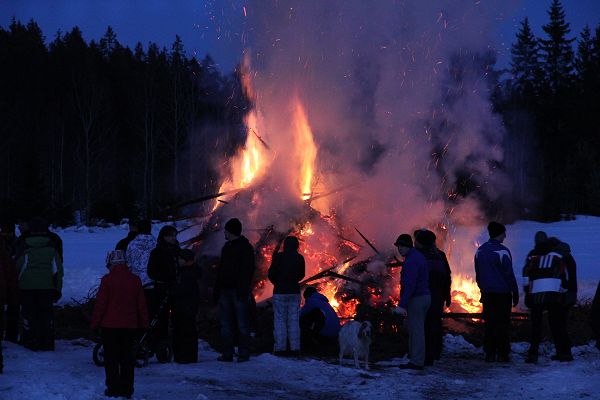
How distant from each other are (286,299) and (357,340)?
4.40 ft

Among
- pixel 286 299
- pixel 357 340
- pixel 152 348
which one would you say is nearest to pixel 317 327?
pixel 286 299

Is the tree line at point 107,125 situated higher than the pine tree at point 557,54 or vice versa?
the pine tree at point 557,54

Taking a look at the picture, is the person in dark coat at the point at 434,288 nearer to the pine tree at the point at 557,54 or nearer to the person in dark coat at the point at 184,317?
the person in dark coat at the point at 184,317

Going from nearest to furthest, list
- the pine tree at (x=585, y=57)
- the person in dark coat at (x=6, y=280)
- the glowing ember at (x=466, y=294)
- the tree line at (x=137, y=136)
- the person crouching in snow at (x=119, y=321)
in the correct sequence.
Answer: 1. the person crouching in snow at (x=119, y=321)
2. the person in dark coat at (x=6, y=280)
3. the glowing ember at (x=466, y=294)
4. the tree line at (x=137, y=136)
5. the pine tree at (x=585, y=57)

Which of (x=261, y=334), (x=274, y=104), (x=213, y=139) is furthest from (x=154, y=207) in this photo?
(x=261, y=334)

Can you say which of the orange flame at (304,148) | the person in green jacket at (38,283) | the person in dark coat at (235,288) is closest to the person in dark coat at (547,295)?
the person in dark coat at (235,288)

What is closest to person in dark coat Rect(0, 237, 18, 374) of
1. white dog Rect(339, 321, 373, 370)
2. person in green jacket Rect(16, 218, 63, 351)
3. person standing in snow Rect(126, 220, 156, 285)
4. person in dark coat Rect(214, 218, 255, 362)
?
person in green jacket Rect(16, 218, 63, 351)

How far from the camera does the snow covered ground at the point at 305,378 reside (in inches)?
277

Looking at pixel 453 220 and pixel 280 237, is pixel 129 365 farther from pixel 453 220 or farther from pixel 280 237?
pixel 453 220

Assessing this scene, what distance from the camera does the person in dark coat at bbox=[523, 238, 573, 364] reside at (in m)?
9.47

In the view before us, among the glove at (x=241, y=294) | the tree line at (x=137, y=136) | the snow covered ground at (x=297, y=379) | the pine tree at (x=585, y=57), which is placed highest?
the pine tree at (x=585, y=57)

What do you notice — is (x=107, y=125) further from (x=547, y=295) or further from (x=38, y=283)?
(x=547, y=295)

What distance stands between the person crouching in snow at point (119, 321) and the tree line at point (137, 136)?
33.1 meters

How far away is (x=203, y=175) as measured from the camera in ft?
152
